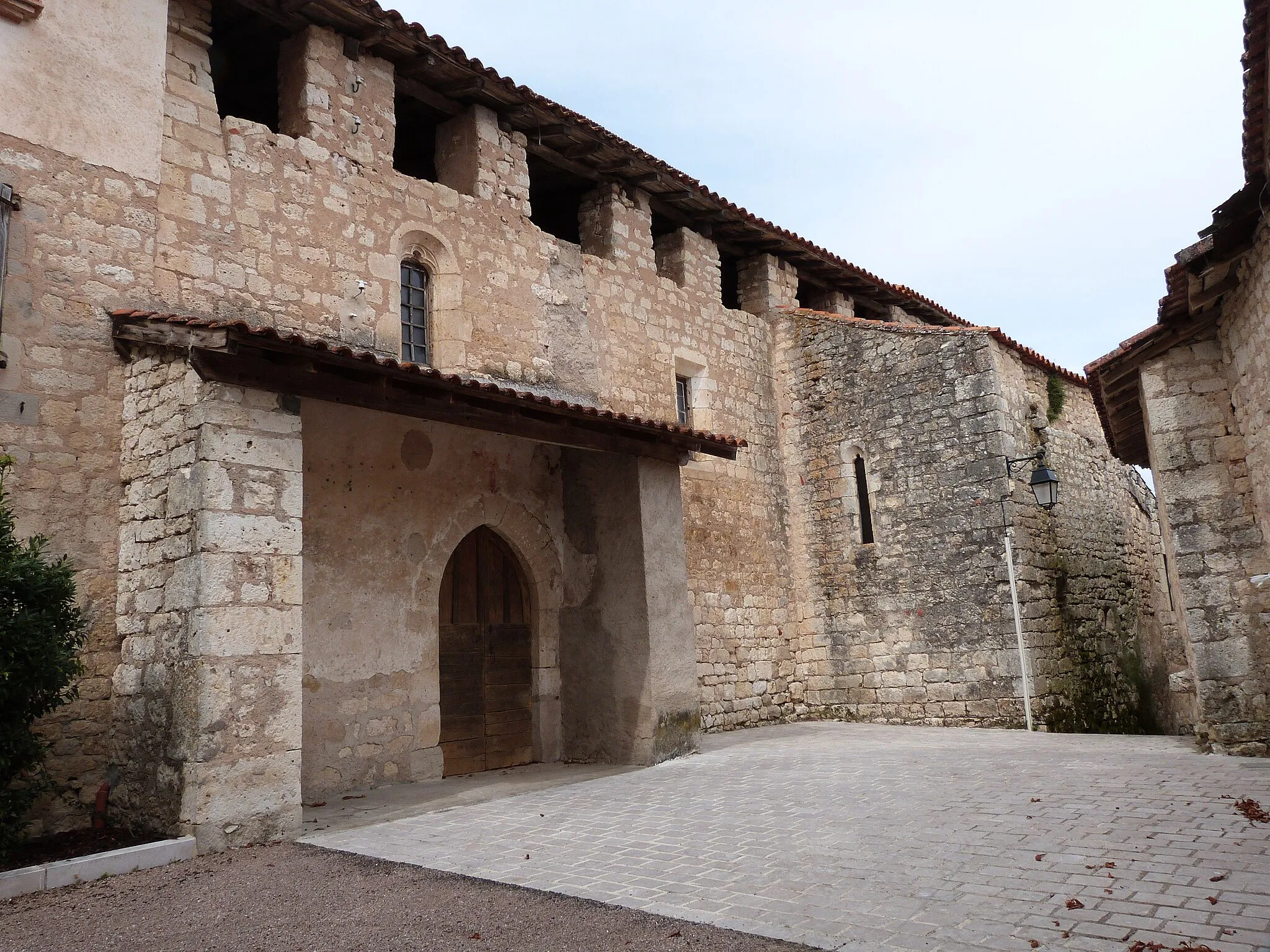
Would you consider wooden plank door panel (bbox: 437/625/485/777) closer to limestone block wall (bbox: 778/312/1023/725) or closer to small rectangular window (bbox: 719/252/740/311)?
limestone block wall (bbox: 778/312/1023/725)

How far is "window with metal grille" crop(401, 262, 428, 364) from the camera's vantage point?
9.07 m

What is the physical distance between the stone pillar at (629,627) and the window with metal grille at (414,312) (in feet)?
6.65

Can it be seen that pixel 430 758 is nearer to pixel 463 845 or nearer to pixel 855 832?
pixel 463 845

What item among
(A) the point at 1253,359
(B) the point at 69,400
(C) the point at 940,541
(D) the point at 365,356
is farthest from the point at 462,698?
(A) the point at 1253,359

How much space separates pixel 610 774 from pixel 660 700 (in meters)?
0.88

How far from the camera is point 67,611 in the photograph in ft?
17.5

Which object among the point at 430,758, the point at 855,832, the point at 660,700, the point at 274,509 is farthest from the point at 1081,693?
the point at 274,509

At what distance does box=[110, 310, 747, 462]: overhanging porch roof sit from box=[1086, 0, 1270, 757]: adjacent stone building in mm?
4350

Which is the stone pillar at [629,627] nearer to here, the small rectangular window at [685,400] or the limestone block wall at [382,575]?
the limestone block wall at [382,575]

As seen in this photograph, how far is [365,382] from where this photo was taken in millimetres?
6660

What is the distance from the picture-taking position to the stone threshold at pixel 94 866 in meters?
4.77

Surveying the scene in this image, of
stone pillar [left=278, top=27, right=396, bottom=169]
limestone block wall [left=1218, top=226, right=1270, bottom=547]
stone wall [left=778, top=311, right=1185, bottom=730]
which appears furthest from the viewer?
stone wall [left=778, top=311, right=1185, bottom=730]

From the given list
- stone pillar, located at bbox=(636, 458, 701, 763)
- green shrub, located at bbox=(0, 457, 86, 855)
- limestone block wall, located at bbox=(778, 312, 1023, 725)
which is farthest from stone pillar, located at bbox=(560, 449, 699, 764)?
green shrub, located at bbox=(0, 457, 86, 855)

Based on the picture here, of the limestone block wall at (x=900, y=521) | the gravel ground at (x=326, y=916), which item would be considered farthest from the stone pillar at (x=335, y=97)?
the limestone block wall at (x=900, y=521)
